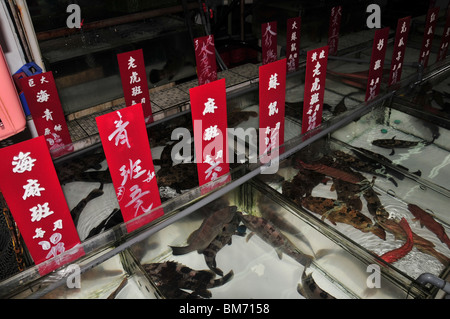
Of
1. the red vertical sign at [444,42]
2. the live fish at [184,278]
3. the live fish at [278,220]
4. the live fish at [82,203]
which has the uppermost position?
the red vertical sign at [444,42]

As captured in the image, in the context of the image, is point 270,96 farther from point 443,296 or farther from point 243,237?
point 443,296

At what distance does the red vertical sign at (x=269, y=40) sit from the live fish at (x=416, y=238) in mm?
3625

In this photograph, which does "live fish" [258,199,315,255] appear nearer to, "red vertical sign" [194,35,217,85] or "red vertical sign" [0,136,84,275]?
"red vertical sign" [0,136,84,275]

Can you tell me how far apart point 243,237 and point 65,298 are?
166 centimetres

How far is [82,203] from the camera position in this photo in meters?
3.56

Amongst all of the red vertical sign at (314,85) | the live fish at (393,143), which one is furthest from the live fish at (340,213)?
the live fish at (393,143)

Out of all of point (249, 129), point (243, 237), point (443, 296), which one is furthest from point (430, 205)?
point (249, 129)

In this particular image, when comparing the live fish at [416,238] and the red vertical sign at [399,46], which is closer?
the live fish at [416,238]

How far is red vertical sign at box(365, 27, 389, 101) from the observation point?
434cm

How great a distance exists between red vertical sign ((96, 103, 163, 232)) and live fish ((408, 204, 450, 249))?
2727 mm

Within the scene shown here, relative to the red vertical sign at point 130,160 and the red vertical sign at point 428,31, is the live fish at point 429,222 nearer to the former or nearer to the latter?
the red vertical sign at point 130,160

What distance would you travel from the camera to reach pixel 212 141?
296 centimetres

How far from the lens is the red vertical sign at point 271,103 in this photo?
3148 mm

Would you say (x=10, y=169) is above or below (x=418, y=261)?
above
